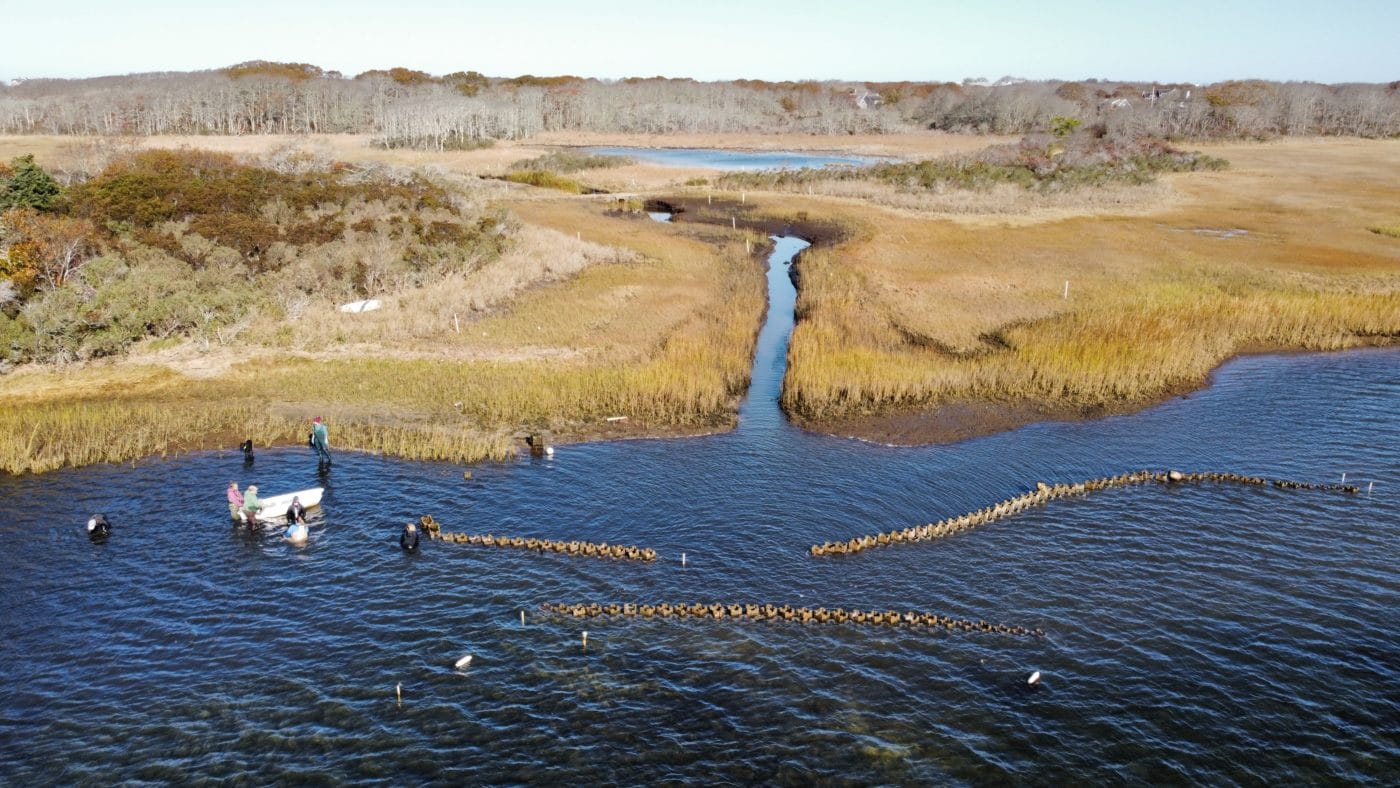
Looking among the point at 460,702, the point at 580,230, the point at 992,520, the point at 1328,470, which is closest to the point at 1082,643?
the point at 992,520

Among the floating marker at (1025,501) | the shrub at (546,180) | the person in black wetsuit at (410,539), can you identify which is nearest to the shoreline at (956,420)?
the floating marker at (1025,501)

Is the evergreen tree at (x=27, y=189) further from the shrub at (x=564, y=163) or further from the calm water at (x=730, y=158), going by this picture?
the calm water at (x=730, y=158)

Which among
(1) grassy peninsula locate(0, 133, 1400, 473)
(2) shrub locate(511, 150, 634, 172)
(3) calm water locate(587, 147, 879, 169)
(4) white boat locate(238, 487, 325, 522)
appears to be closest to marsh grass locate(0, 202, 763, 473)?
(1) grassy peninsula locate(0, 133, 1400, 473)

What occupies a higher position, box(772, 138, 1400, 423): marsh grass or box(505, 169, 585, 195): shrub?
Result: box(505, 169, 585, 195): shrub

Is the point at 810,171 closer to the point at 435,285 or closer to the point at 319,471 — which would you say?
the point at 435,285

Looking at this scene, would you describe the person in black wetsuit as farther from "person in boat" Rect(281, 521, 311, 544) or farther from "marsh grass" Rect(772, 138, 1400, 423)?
"marsh grass" Rect(772, 138, 1400, 423)

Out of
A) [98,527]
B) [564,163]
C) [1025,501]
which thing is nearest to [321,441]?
[98,527]
